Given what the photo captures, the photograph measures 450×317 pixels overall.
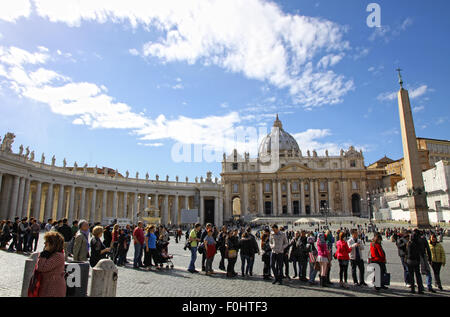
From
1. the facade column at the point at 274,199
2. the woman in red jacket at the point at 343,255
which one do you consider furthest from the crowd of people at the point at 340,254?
the facade column at the point at 274,199

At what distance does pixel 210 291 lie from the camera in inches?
307

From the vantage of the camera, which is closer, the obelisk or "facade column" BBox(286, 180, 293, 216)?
the obelisk

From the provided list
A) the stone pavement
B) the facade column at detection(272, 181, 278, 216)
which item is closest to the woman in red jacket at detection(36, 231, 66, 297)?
the stone pavement

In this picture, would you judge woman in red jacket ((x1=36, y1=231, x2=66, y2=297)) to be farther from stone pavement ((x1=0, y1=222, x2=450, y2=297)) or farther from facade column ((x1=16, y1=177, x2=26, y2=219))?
facade column ((x1=16, y1=177, x2=26, y2=219))

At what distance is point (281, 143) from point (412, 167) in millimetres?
77513

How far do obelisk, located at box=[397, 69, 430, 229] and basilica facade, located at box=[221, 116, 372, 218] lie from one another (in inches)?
2064

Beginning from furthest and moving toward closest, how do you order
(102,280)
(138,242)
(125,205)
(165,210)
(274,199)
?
(274,199), (165,210), (125,205), (138,242), (102,280)

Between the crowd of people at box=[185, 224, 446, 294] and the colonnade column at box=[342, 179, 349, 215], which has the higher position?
the colonnade column at box=[342, 179, 349, 215]

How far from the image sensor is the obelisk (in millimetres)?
24094

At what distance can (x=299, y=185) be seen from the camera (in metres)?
79.9

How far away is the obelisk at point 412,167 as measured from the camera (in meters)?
24.1

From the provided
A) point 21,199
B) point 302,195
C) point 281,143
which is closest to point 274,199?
point 302,195

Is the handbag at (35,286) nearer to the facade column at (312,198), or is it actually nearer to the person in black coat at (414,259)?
the person in black coat at (414,259)

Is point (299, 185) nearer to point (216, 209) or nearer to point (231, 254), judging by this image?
point (216, 209)
